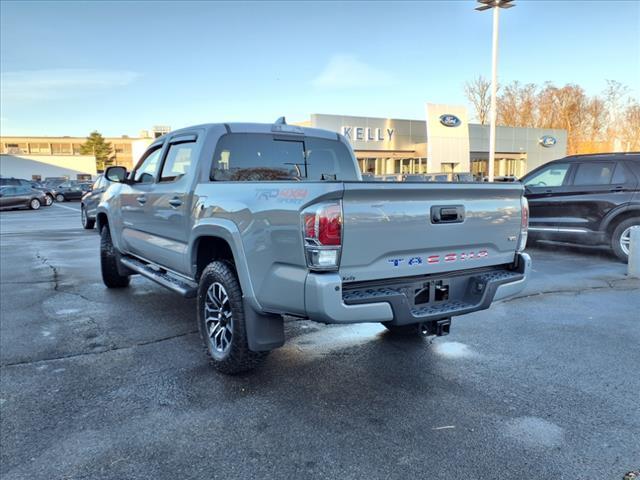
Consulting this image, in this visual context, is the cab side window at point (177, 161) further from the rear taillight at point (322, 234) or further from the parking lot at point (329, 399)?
the rear taillight at point (322, 234)

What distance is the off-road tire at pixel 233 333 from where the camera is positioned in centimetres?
350

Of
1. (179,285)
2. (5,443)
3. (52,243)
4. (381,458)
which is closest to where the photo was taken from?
(381,458)

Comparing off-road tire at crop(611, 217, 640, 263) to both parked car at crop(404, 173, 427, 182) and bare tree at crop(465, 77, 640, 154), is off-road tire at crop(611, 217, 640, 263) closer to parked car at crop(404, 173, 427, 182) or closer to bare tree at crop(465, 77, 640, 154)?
parked car at crop(404, 173, 427, 182)

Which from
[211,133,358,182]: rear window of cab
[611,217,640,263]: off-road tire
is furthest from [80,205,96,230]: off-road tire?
[611,217,640,263]: off-road tire

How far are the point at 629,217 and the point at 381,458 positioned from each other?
7.89m

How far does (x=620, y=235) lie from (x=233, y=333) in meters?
7.82

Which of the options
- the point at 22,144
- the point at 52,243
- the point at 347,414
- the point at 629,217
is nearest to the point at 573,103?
the point at 629,217

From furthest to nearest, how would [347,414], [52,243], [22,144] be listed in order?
[22,144], [52,243], [347,414]

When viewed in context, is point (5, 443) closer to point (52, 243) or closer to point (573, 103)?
point (52, 243)

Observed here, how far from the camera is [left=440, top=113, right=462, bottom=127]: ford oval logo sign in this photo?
95.6 feet

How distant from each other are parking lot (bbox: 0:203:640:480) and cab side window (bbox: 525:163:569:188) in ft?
14.3

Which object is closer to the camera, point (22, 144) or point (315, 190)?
point (315, 190)

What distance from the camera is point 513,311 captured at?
5.61 meters

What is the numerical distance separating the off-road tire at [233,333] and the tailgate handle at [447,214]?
151 cm
